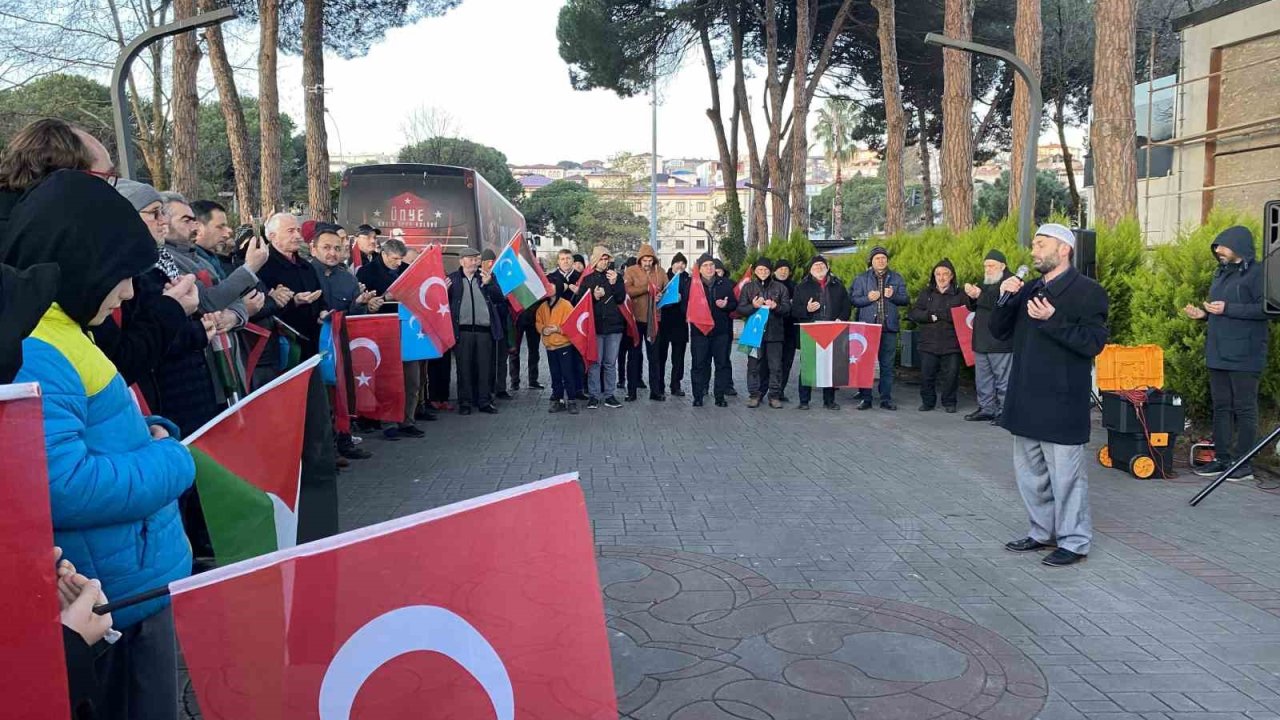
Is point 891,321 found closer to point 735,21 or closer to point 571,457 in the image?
point 571,457

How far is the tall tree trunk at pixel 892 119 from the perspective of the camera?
21.5m

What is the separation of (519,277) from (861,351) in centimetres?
434

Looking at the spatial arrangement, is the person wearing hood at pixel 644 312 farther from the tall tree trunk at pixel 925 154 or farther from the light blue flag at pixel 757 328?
the tall tree trunk at pixel 925 154

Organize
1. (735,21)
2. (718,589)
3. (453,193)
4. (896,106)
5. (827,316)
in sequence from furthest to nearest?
(735,21) → (453,193) → (896,106) → (827,316) → (718,589)

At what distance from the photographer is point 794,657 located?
4367mm

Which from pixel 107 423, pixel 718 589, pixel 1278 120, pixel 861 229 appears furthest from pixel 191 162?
pixel 861 229

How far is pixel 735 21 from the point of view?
31.9 meters

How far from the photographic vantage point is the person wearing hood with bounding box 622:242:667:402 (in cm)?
1345

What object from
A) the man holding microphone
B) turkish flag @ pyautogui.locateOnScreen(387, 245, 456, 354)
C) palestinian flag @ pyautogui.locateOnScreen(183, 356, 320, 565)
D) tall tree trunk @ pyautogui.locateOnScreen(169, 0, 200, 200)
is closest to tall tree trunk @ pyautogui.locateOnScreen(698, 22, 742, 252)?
tall tree trunk @ pyautogui.locateOnScreen(169, 0, 200, 200)

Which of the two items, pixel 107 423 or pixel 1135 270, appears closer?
pixel 107 423

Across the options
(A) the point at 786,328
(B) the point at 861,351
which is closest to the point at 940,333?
(B) the point at 861,351

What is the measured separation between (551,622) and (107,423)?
1.14 m

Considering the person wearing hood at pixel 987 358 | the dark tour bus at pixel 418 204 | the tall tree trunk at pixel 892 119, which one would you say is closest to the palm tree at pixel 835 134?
the tall tree trunk at pixel 892 119

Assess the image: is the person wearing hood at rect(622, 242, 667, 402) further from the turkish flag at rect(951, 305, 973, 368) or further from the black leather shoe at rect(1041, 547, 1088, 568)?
the black leather shoe at rect(1041, 547, 1088, 568)
